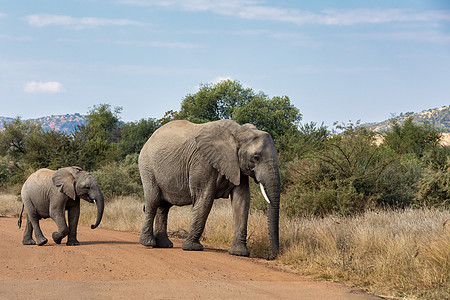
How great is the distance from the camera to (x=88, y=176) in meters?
12.5

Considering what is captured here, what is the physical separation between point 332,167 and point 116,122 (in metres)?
71.6

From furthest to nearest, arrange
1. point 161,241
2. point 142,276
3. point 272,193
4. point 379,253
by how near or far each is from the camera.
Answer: point 161,241
point 272,193
point 379,253
point 142,276

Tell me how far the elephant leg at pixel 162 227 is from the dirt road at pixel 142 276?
0.51 meters

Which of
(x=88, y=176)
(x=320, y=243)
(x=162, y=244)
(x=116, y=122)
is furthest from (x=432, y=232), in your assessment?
(x=116, y=122)

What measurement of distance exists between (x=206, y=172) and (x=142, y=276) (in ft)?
10.7

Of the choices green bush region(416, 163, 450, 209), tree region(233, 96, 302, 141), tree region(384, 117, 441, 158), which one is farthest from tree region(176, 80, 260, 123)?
green bush region(416, 163, 450, 209)

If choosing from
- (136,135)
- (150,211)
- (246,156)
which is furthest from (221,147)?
(136,135)

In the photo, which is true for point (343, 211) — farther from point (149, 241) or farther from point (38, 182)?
point (38, 182)

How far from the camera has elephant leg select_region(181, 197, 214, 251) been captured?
1112cm

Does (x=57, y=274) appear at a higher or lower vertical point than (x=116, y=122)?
lower

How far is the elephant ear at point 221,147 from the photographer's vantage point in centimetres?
1083

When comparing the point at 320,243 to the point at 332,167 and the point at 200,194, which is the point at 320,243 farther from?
the point at 332,167

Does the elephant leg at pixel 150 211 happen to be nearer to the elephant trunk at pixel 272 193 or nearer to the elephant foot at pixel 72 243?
the elephant foot at pixel 72 243

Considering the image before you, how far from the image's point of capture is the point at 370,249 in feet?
32.2
